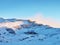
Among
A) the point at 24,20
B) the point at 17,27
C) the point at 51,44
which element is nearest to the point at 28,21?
the point at 24,20

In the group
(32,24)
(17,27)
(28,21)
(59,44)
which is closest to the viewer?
(59,44)

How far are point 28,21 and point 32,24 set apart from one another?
1170cm

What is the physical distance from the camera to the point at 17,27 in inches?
5822

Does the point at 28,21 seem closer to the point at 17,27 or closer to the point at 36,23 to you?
the point at 36,23

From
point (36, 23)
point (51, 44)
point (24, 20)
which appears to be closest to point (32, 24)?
point (36, 23)

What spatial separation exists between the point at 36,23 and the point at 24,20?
18.4 meters

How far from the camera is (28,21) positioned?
18012 centimetres

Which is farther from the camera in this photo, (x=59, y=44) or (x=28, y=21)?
(x=28, y=21)

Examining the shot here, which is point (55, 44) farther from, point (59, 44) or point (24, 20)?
point (24, 20)

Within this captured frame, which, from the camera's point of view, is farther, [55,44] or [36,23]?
[36,23]

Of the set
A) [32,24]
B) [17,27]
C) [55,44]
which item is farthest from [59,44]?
[32,24]

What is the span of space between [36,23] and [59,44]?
117 meters

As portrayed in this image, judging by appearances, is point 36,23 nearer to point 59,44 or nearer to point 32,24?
point 32,24

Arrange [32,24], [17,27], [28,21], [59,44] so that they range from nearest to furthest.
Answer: [59,44]
[17,27]
[32,24]
[28,21]
